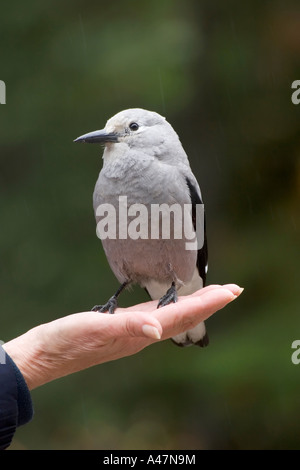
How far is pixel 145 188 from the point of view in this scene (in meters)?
2.88

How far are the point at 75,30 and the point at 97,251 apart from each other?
1565 mm

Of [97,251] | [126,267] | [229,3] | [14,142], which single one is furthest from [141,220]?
[229,3]

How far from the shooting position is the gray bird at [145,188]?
9.48 ft

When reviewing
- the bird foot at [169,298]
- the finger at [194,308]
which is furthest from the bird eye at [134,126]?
the finger at [194,308]

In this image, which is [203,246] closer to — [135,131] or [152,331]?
[135,131]

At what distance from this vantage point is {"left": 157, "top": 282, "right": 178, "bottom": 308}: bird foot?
3.06 metres

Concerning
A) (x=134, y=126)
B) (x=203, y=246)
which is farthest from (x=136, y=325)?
Result: (x=203, y=246)

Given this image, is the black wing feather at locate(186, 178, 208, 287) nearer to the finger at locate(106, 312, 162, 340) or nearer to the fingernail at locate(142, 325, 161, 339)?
the finger at locate(106, 312, 162, 340)

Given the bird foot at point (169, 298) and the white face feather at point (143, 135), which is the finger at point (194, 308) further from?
the white face feather at point (143, 135)

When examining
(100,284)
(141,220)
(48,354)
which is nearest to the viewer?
(48,354)

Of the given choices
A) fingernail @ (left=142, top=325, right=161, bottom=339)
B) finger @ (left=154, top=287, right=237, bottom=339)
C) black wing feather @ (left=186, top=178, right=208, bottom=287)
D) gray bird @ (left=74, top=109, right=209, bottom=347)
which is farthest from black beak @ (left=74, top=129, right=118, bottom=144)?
fingernail @ (left=142, top=325, right=161, bottom=339)

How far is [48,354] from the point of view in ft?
8.73

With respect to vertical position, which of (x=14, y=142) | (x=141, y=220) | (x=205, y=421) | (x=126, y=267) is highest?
(x=14, y=142)

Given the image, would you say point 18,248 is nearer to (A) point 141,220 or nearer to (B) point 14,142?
(B) point 14,142
